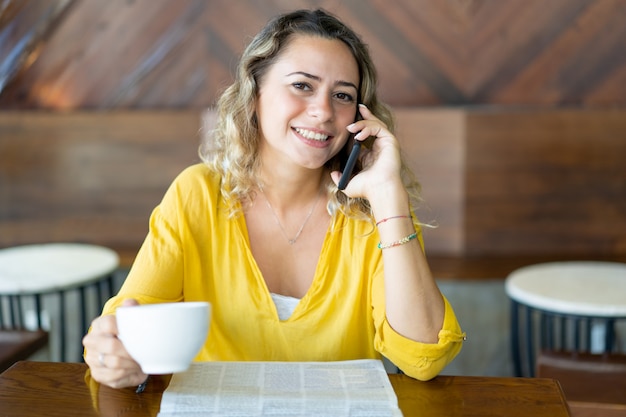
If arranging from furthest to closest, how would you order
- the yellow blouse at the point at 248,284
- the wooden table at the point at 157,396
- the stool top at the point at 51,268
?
1. the stool top at the point at 51,268
2. the yellow blouse at the point at 248,284
3. the wooden table at the point at 157,396

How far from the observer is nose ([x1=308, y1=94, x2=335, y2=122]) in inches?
59.0

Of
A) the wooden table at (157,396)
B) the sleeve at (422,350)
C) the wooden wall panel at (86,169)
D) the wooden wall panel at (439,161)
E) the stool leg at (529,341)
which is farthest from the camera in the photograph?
the wooden wall panel at (86,169)

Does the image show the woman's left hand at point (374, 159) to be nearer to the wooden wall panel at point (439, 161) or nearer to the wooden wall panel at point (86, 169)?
the wooden wall panel at point (439, 161)

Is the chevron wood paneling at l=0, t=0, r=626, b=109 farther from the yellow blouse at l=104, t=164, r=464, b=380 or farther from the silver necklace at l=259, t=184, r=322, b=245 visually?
the yellow blouse at l=104, t=164, r=464, b=380

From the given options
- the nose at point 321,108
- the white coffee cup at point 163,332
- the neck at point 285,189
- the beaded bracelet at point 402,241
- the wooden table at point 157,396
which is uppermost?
the nose at point 321,108

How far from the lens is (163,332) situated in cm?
93

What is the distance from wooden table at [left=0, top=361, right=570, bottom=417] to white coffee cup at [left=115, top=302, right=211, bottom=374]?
126 mm

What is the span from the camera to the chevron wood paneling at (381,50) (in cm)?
332

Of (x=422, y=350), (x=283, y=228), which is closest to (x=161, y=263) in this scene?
(x=283, y=228)

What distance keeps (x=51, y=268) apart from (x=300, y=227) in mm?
1222

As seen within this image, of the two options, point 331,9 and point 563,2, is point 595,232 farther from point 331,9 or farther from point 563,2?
point 331,9

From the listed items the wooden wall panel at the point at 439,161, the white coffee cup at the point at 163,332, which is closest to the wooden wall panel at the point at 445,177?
the wooden wall panel at the point at 439,161

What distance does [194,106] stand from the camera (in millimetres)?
3482

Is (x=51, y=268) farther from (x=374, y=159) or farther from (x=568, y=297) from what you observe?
(x=568, y=297)
